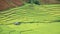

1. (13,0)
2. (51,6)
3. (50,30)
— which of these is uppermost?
(13,0)

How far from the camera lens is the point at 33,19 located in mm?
3092

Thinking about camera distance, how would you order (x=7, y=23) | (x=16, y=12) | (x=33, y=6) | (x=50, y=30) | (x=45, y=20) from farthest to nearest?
1. (x=33, y=6)
2. (x=16, y=12)
3. (x=45, y=20)
4. (x=7, y=23)
5. (x=50, y=30)

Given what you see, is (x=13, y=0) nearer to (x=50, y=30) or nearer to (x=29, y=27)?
(x=29, y=27)

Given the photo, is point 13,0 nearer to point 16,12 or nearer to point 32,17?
point 16,12

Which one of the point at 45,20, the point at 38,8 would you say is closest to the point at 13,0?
the point at 38,8

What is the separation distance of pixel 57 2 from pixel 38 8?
54 centimetres

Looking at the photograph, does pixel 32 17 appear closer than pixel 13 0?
Yes

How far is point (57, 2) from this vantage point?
Answer: 3691mm

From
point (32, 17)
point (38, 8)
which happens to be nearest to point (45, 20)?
point (32, 17)

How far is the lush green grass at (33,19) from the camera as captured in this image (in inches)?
104

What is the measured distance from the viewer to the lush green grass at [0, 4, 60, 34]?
104 inches

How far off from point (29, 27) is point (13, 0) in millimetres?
960

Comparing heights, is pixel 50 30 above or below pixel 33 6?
below

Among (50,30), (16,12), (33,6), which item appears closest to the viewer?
(50,30)
